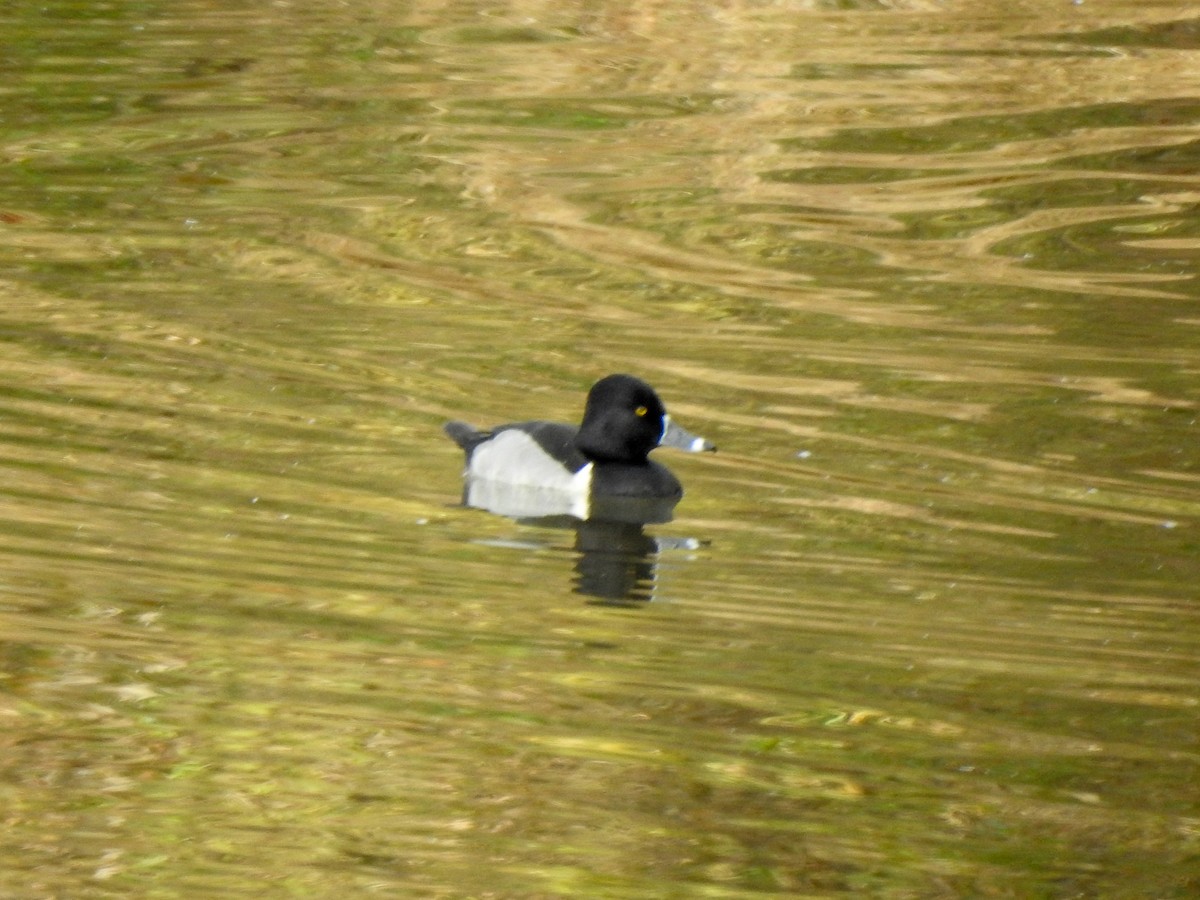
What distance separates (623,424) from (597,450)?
0.14 metres

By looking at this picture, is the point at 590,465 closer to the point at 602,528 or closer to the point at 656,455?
the point at 602,528

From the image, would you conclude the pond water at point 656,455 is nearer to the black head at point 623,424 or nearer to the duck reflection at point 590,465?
the duck reflection at point 590,465

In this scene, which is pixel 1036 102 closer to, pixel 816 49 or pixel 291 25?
pixel 816 49

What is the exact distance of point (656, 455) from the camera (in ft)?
31.3

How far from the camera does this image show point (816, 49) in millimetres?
17688

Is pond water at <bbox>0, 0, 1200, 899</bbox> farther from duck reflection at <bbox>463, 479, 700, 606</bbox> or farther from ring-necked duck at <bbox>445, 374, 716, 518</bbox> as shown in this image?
ring-necked duck at <bbox>445, 374, 716, 518</bbox>

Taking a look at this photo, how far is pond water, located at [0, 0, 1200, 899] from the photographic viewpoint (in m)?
5.50

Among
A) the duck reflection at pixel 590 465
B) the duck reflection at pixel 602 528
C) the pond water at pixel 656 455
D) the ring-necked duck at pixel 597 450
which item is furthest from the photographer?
the ring-necked duck at pixel 597 450

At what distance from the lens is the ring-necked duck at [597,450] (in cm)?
882

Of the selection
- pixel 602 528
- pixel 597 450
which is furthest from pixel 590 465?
pixel 602 528

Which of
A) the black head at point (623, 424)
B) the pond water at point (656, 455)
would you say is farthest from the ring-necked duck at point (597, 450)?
the pond water at point (656, 455)

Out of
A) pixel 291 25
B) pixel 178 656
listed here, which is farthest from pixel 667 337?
pixel 291 25

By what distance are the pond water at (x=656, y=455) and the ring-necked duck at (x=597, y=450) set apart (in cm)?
21

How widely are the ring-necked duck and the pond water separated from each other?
21 centimetres
